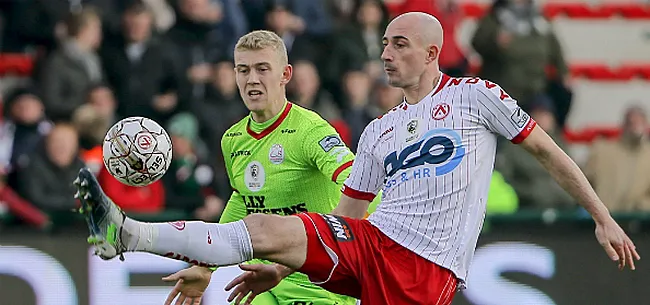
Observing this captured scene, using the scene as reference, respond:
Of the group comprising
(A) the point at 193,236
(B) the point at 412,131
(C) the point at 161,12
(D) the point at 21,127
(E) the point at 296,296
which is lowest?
(E) the point at 296,296

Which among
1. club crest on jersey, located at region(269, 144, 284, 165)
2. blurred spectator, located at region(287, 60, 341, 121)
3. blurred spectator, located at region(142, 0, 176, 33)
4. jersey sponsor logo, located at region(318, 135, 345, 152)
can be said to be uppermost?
blurred spectator, located at region(142, 0, 176, 33)

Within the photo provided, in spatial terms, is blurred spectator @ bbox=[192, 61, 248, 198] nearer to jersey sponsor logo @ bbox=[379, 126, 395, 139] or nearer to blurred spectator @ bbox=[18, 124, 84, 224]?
blurred spectator @ bbox=[18, 124, 84, 224]

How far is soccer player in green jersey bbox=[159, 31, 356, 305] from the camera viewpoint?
7.89 meters

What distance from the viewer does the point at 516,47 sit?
15375 mm

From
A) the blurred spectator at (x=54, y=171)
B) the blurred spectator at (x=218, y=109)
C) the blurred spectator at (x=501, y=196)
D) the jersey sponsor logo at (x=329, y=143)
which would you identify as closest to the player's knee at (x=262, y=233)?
→ the jersey sponsor logo at (x=329, y=143)

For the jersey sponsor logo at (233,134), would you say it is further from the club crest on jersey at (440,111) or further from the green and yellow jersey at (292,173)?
the club crest on jersey at (440,111)

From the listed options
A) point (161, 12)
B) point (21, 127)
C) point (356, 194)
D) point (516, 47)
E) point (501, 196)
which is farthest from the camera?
point (516, 47)

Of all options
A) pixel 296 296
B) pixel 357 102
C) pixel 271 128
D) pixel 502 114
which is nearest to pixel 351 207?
pixel 296 296

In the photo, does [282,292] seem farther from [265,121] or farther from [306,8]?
[306,8]

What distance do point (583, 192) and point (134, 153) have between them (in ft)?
8.49

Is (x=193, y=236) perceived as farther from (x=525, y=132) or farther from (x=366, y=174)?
(x=525, y=132)

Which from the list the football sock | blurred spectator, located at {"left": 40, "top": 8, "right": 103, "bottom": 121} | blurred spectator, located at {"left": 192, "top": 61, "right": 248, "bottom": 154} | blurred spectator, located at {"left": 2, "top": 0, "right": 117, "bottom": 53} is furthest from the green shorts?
blurred spectator, located at {"left": 2, "top": 0, "right": 117, "bottom": 53}

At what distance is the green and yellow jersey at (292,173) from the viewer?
7.85 metres

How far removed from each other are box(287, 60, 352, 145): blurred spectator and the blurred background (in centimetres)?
2
